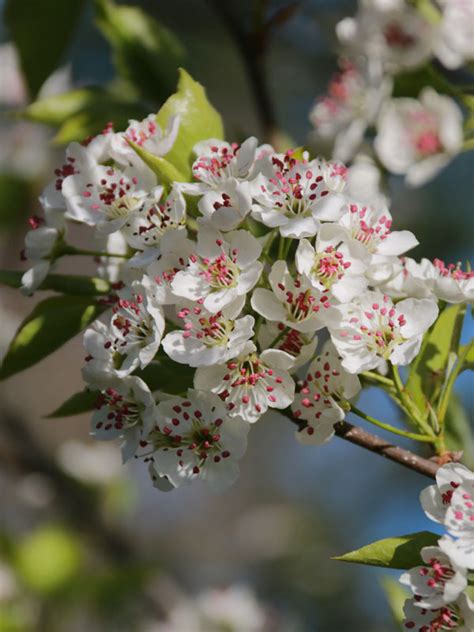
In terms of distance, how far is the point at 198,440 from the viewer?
1.12 metres

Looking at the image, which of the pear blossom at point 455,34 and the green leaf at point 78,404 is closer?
the green leaf at point 78,404

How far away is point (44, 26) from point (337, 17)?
1.17 m

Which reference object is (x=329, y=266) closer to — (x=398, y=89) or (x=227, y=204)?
(x=227, y=204)

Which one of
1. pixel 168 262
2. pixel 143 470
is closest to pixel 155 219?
pixel 168 262

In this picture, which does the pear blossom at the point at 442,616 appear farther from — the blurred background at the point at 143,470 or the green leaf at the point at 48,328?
the green leaf at the point at 48,328

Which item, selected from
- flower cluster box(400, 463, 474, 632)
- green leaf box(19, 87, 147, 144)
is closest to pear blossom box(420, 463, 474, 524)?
flower cluster box(400, 463, 474, 632)

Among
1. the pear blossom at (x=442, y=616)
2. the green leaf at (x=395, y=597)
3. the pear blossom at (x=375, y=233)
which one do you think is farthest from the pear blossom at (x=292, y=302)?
the green leaf at (x=395, y=597)

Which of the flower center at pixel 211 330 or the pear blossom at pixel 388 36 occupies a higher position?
the pear blossom at pixel 388 36

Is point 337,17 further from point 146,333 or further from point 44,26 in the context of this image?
point 146,333

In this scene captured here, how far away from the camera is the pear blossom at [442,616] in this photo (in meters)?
1.01

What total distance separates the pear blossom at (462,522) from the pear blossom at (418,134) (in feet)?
3.08

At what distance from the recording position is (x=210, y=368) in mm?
1085

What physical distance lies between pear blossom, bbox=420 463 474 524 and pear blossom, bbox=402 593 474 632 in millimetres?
92

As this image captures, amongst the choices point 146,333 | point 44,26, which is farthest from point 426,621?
point 44,26
